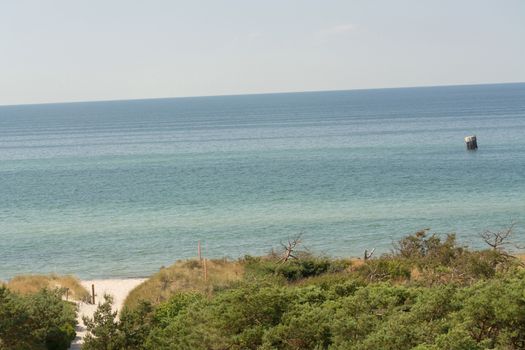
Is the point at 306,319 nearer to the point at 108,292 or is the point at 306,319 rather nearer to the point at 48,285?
the point at 108,292

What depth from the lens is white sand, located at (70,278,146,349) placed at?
24.6m

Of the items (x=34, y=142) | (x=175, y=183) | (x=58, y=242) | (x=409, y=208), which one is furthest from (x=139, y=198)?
(x=34, y=142)

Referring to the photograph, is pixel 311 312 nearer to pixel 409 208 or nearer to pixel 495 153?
pixel 409 208

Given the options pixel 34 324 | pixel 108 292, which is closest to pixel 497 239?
pixel 108 292

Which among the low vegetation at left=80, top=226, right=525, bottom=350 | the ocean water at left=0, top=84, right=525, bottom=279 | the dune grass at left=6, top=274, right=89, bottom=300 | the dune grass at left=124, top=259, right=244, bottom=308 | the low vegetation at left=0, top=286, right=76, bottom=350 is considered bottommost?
the ocean water at left=0, top=84, right=525, bottom=279

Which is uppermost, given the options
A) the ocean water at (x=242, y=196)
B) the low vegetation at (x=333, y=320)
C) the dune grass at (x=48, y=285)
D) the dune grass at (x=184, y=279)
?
the low vegetation at (x=333, y=320)

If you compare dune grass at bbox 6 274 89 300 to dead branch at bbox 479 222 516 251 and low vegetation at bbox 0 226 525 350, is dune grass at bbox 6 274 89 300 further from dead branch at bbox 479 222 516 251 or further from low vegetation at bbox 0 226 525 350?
dead branch at bbox 479 222 516 251

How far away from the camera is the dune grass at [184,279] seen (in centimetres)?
2591

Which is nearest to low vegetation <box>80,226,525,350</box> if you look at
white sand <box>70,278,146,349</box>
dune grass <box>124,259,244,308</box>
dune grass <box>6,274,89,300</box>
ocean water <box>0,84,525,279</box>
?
white sand <box>70,278,146,349</box>

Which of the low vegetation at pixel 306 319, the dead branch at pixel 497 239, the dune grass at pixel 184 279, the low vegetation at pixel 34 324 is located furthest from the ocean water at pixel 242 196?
the low vegetation at pixel 306 319

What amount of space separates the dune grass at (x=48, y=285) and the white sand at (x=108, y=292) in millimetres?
642

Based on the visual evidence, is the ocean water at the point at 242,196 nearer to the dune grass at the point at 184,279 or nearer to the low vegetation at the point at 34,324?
the dune grass at the point at 184,279

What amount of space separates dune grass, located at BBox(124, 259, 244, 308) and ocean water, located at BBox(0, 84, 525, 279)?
685cm

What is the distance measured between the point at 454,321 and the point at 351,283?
493 cm
